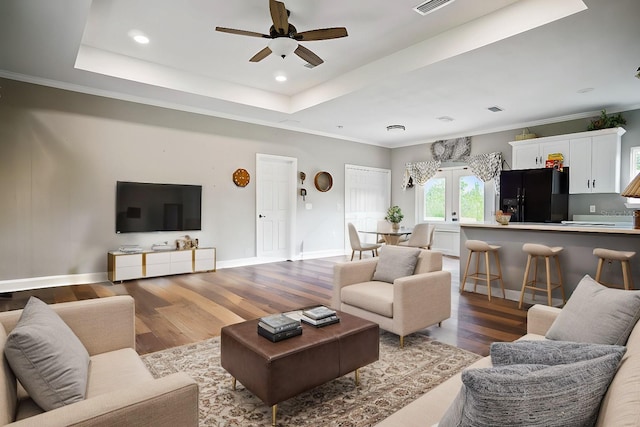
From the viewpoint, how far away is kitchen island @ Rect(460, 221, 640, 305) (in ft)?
12.6

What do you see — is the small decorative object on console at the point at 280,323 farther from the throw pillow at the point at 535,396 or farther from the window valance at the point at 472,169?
the window valance at the point at 472,169

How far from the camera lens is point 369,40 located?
13.8ft

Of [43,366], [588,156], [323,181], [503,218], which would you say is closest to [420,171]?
[323,181]

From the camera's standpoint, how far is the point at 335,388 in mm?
2309

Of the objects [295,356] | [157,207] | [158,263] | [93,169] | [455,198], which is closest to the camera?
[295,356]

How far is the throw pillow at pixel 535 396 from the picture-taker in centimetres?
81

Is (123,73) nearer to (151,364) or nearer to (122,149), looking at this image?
(122,149)

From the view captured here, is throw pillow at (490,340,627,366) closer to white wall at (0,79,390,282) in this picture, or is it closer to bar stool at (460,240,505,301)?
bar stool at (460,240,505,301)

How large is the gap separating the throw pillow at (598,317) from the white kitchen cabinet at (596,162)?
17.3 ft

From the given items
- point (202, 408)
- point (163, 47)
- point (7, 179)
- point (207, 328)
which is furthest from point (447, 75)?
point (7, 179)

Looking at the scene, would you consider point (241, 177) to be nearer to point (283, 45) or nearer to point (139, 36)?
point (139, 36)

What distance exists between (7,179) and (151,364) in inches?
150

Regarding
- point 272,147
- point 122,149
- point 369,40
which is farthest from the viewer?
point 272,147

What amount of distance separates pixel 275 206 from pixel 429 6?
15.8 feet
